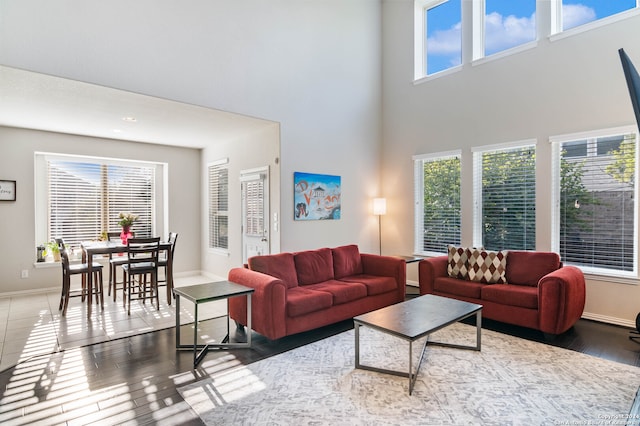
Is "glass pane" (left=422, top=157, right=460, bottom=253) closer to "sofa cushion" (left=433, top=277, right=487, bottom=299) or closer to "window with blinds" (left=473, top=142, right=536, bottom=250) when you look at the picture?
"window with blinds" (left=473, top=142, right=536, bottom=250)

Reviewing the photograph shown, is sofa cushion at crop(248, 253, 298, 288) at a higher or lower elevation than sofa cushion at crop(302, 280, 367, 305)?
higher

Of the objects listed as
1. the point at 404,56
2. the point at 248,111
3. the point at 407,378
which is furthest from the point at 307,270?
the point at 404,56

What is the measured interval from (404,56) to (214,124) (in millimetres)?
3508

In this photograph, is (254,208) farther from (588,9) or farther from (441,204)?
(588,9)

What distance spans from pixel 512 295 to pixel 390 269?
1454mm

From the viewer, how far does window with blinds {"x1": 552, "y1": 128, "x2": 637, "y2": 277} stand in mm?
4055

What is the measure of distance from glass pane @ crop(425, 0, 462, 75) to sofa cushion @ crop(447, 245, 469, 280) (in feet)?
10.0

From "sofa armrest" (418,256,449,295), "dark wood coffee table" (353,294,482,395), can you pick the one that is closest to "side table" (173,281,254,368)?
"dark wood coffee table" (353,294,482,395)

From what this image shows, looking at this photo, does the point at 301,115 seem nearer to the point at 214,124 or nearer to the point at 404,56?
the point at 214,124

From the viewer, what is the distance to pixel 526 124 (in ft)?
15.8

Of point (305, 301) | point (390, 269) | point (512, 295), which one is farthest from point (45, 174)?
point (512, 295)

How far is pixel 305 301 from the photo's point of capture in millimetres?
3609

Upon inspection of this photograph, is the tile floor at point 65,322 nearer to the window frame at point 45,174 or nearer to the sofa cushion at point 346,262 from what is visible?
the window frame at point 45,174

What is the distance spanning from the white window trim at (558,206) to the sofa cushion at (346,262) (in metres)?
2.54
